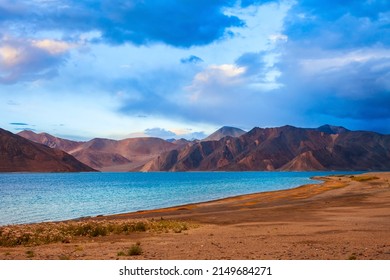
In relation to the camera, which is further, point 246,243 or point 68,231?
point 68,231

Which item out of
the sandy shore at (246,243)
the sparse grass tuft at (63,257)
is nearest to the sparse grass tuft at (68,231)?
the sandy shore at (246,243)

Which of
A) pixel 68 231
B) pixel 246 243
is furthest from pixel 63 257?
pixel 68 231

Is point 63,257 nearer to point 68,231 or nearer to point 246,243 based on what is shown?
point 246,243

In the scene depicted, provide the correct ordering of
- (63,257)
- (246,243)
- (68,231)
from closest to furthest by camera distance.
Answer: (63,257) → (246,243) → (68,231)

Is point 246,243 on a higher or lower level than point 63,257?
higher

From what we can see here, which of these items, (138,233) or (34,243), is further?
(138,233)

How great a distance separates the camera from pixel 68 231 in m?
25.8

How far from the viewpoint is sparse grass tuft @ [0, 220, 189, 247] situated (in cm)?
2267

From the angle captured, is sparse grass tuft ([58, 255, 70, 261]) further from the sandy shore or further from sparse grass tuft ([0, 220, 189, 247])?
sparse grass tuft ([0, 220, 189, 247])

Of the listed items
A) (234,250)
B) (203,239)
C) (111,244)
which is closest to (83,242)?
(111,244)

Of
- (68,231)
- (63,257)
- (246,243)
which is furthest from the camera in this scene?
(68,231)
